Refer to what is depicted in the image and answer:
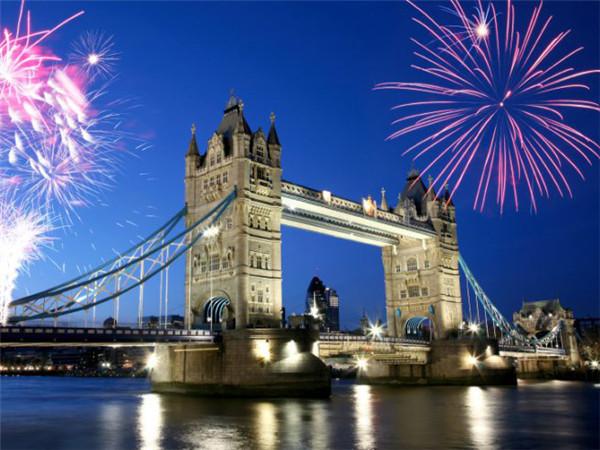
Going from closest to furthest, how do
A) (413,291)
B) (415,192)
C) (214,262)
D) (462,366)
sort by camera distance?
(214,262) < (462,366) < (413,291) < (415,192)

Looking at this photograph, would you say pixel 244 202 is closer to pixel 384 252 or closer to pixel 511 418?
pixel 511 418

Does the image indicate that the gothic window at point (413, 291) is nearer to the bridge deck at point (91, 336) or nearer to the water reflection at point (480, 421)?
the water reflection at point (480, 421)

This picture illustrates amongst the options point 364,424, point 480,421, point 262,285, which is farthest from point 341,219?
point 364,424

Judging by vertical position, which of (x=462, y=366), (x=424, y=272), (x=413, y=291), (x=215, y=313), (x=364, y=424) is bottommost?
(x=364, y=424)

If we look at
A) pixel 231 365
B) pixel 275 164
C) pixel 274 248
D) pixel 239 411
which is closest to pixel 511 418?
pixel 239 411

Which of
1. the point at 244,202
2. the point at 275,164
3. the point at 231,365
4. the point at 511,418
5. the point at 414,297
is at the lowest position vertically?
the point at 511,418

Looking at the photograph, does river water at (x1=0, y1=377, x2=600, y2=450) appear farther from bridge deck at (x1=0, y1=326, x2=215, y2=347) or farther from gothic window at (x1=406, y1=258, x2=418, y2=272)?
gothic window at (x1=406, y1=258, x2=418, y2=272)

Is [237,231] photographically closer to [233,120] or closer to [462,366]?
[233,120]

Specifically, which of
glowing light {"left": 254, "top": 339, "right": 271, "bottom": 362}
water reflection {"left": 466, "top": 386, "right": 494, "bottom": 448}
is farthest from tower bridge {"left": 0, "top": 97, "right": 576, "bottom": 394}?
water reflection {"left": 466, "top": 386, "right": 494, "bottom": 448}
